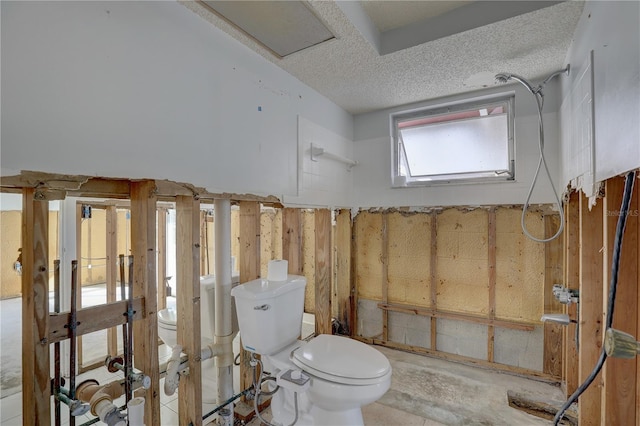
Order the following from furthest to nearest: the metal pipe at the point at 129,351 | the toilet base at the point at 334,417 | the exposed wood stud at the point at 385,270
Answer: the exposed wood stud at the point at 385,270, the toilet base at the point at 334,417, the metal pipe at the point at 129,351

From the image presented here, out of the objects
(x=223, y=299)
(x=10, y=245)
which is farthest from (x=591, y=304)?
(x=10, y=245)

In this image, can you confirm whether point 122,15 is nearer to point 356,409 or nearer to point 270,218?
point 356,409

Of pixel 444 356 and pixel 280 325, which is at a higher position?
pixel 280 325

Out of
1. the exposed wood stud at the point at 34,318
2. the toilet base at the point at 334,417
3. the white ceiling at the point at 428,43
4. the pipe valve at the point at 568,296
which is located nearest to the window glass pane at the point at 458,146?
the white ceiling at the point at 428,43

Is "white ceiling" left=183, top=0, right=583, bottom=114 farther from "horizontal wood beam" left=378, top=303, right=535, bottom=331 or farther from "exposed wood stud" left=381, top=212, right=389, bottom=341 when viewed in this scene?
"horizontal wood beam" left=378, top=303, right=535, bottom=331


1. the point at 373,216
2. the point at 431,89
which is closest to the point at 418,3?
the point at 431,89

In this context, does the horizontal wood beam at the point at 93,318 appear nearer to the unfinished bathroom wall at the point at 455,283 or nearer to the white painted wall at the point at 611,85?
the white painted wall at the point at 611,85

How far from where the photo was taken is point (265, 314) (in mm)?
1649

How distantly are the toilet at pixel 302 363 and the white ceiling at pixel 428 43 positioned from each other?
1435 millimetres

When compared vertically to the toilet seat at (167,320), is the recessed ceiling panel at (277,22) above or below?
above

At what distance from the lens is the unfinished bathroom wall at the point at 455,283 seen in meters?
2.35

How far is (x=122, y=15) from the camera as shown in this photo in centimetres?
118

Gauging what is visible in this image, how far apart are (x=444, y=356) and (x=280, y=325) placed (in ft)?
5.54

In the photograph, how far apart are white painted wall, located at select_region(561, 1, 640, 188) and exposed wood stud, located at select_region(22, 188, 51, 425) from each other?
5.99 feet
